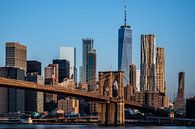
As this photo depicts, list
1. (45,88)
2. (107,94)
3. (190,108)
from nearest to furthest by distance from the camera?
(45,88), (107,94), (190,108)

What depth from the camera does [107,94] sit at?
359ft

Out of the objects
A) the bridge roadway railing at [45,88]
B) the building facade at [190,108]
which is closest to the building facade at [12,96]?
the building facade at [190,108]

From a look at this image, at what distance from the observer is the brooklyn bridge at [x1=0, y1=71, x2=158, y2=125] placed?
7992 centimetres

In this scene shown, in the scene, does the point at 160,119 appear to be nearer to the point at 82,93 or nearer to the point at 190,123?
the point at 190,123

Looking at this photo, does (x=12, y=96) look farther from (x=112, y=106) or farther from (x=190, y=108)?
(x=112, y=106)

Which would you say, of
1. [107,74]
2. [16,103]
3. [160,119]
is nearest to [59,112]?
[16,103]

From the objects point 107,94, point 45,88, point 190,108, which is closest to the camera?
point 45,88

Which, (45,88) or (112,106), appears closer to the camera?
(45,88)

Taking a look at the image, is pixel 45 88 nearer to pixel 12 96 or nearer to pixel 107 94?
pixel 107 94

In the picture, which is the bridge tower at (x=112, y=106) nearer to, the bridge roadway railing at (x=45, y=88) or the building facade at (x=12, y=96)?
the bridge roadway railing at (x=45, y=88)

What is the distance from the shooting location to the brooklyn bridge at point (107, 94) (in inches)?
3146

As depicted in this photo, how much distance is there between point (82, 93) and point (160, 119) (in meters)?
56.6

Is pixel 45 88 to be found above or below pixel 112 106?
above

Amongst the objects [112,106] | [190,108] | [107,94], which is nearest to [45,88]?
[112,106]
